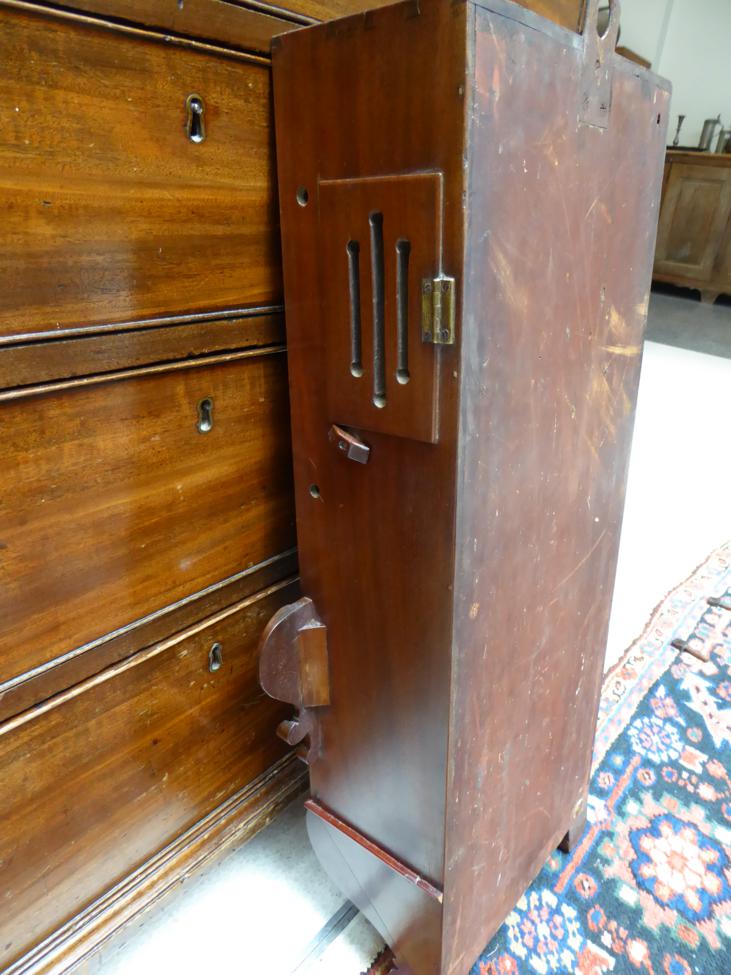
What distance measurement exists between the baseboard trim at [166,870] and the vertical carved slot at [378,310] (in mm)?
674

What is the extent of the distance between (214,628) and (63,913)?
0.38 metres

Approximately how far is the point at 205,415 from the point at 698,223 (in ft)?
17.5

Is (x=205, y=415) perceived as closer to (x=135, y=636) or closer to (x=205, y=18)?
(x=135, y=636)

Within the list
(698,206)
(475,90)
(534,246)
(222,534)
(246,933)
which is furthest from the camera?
(698,206)

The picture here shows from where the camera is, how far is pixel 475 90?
537 mm

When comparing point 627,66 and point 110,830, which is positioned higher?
point 627,66

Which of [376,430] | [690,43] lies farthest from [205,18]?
[690,43]

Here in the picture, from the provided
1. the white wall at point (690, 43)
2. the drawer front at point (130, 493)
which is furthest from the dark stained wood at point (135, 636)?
the white wall at point (690, 43)

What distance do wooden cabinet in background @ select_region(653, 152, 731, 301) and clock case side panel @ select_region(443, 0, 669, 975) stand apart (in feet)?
16.0

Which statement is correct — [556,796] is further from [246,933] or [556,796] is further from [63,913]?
[63,913]

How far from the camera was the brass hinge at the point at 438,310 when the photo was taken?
58 centimetres

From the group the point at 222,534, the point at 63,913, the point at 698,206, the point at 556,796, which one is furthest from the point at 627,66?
the point at 698,206

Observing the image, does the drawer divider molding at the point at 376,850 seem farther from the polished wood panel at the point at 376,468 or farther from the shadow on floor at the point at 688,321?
the shadow on floor at the point at 688,321

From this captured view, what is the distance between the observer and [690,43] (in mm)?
5184
